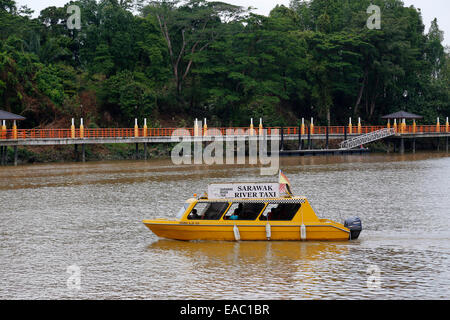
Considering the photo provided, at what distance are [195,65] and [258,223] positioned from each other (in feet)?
177

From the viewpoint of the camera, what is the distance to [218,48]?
68438 mm

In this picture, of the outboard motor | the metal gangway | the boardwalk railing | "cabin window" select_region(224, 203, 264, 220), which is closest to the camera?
"cabin window" select_region(224, 203, 264, 220)

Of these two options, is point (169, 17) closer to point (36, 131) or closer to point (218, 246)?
point (36, 131)

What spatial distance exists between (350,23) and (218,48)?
20857 millimetres

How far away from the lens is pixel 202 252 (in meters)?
20.4

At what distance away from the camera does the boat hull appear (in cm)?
2108

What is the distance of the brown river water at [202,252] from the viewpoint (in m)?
16.4

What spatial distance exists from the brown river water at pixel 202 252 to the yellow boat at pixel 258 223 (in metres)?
0.34
